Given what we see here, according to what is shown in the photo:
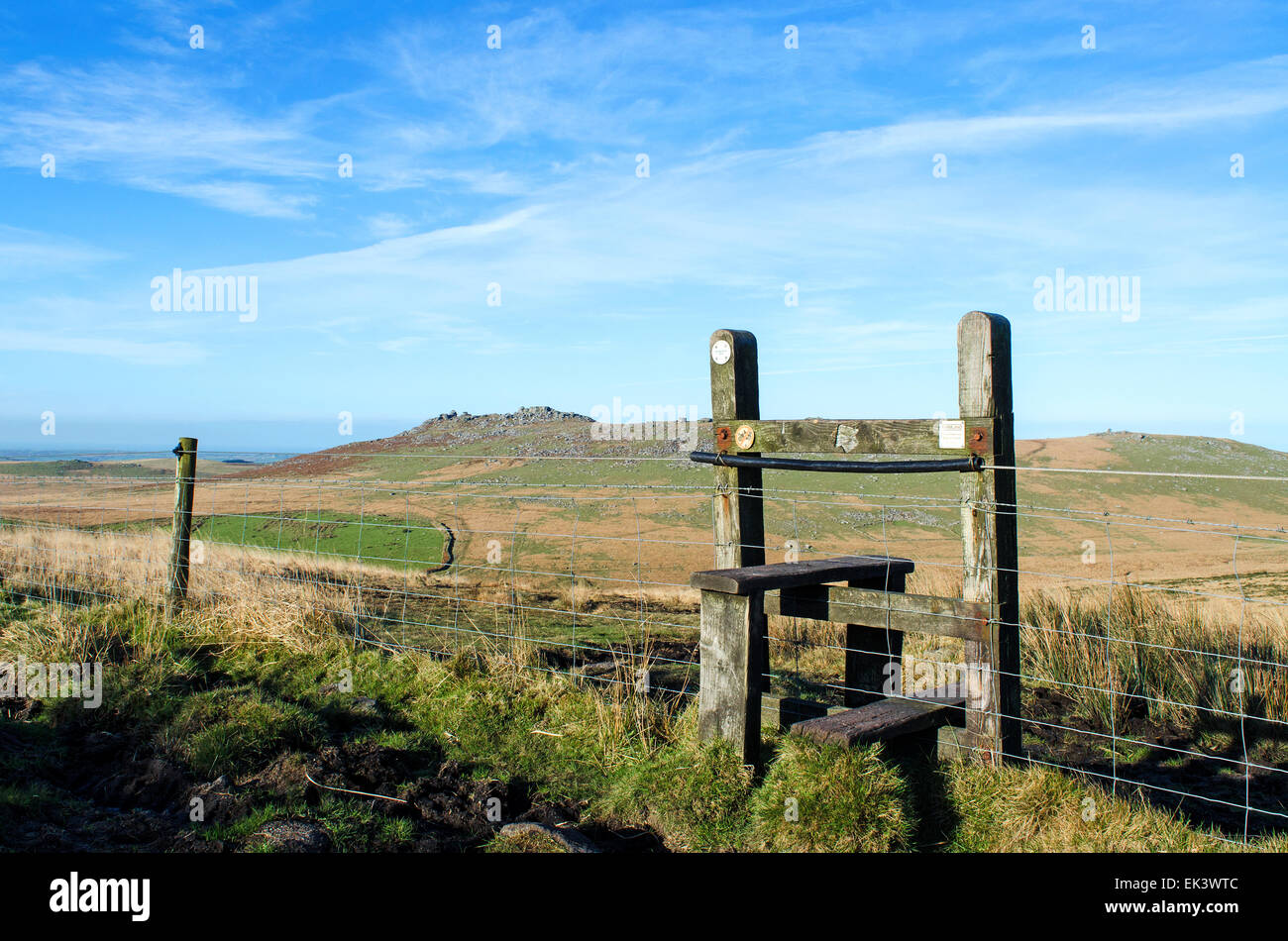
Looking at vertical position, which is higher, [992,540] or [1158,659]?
[992,540]

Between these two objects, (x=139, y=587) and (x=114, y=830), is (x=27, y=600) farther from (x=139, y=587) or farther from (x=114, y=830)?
(x=114, y=830)

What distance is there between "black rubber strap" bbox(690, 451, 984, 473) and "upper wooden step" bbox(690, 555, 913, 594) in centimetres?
57

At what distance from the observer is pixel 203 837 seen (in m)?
3.90

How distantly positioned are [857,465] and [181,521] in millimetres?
6798

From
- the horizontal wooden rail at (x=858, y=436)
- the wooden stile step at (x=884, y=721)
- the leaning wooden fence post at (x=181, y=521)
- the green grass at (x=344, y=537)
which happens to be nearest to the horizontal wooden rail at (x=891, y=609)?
the wooden stile step at (x=884, y=721)

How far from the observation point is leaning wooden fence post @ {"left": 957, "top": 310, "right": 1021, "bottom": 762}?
14.6ft

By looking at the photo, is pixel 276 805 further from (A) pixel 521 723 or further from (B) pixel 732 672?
(B) pixel 732 672

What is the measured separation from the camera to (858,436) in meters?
4.97

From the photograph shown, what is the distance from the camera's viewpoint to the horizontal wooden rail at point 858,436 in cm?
454

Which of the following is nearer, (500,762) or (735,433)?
(500,762)

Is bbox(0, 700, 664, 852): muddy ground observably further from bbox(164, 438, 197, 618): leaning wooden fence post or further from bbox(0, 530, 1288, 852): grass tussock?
bbox(164, 438, 197, 618): leaning wooden fence post

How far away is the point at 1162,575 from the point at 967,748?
11291mm

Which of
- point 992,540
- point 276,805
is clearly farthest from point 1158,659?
point 276,805

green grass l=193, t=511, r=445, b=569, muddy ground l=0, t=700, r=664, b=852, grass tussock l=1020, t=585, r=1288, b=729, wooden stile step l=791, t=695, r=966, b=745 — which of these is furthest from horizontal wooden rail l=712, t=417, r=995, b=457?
green grass l=193, t=511, r=445, b=569
